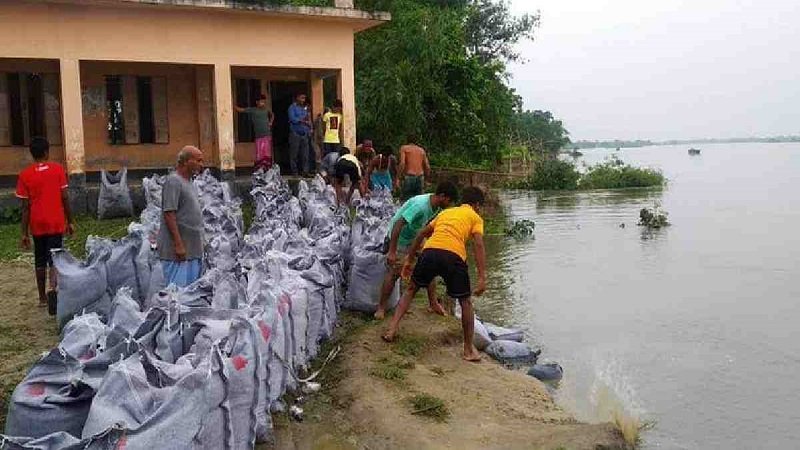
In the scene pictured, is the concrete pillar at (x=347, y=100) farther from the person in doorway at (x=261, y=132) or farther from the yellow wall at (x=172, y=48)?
the person in doorway at (x=261, y=132)

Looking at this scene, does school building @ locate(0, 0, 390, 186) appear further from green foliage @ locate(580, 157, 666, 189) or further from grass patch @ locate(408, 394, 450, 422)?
green foliage @ locate(580, 157, 666, 189)

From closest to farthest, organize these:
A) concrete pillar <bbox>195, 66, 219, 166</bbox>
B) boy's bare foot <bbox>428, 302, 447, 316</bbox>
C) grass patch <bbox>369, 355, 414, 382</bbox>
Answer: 1. grass patch <bbox>369, 355, 414, 382</bbox>
2. boy's bare foot <bbox>428, 302, 447, 316</bbox>
3. concrete pillar <bbox>195, 66, 219, 166</bbox>

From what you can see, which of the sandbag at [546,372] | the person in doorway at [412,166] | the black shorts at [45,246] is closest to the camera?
the black shorts at [45,246]

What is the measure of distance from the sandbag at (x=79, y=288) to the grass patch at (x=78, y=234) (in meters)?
3.28

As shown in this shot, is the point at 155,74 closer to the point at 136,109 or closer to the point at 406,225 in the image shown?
the point at 136,109

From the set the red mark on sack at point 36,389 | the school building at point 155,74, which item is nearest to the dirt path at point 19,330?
A: the red mark on sack at point 36,389

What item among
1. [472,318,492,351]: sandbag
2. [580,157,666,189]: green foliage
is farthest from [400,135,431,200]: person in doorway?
[580,157,666,189]: green foliage

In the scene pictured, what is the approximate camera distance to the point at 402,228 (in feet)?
22.8

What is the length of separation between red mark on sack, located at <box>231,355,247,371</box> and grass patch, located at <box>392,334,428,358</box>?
262cm

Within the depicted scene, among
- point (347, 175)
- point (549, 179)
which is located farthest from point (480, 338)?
point (549, 179)

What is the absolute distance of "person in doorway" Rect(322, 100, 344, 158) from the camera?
14.4 meters

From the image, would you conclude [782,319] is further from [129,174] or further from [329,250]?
[129,174]

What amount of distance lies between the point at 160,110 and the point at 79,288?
10.0m

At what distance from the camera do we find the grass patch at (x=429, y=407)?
5.20m
